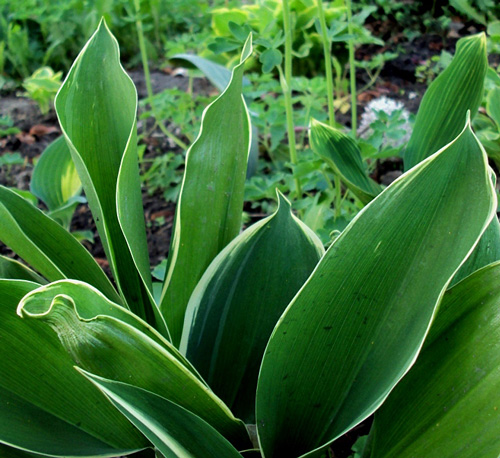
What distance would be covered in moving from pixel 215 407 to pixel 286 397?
9cm

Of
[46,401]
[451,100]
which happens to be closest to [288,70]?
[451,100]

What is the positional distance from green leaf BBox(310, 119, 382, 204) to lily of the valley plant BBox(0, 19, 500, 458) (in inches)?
10.3

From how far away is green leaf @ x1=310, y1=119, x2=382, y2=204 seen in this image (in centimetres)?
114

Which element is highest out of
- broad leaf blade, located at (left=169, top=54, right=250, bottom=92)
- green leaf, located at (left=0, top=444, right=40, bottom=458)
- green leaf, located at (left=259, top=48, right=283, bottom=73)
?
green leaf, located at (left=259, top=48, right=283, bottom=73)

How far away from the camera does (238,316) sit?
86 cm

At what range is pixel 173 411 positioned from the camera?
25.1 inches

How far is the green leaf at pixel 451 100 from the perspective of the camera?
113 centimetres

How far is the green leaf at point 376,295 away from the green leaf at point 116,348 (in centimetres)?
9

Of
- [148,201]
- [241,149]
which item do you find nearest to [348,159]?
[241,149]

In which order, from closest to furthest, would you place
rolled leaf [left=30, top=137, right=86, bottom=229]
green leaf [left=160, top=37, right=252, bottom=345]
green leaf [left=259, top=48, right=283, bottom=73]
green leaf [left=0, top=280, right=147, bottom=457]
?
green leaf [left=0, top=280, right=147, bottom=457] → green leaf [left=160, top=37, right=252, bottom=345] → green leaf [left=259, top=48, right=283, bottom=73] → rolled leaf [left=30, top=137, right=86, bottom=229]

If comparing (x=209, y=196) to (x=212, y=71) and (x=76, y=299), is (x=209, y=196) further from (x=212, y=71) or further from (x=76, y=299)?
(x=212, y=71)

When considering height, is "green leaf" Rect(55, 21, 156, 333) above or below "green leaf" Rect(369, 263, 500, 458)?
above

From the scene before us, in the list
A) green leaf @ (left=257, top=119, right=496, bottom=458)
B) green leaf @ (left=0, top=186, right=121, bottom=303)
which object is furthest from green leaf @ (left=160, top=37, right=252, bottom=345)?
green leaf @ (left=257, top=119, right=496, bottom=458)

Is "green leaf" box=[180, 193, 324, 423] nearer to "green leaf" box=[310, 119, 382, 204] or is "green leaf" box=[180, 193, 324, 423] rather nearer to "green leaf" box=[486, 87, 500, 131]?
"green leaf" box=[310, 119, 382, 204]
